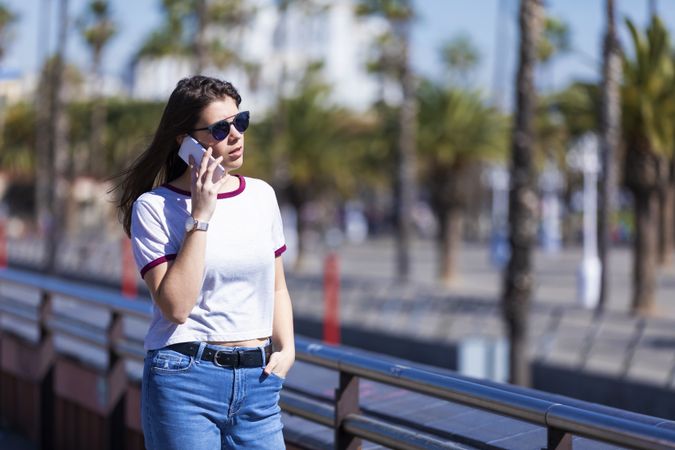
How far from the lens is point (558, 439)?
2.96 metres

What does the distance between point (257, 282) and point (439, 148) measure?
25.8m

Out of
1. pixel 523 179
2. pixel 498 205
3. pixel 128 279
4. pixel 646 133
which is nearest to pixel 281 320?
pixel 523 179

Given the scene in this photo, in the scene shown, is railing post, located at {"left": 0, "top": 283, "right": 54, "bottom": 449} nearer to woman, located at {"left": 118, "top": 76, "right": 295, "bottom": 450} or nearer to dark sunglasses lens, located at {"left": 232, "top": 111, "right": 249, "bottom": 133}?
woman, located at {"left": 118, "top": 76, "right": 295, "bottom": 450}

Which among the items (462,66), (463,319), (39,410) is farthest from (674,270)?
(462,66)

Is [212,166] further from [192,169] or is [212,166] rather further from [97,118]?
[97,118]

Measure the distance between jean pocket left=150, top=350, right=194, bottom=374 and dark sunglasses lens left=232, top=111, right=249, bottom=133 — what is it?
2.07 ft

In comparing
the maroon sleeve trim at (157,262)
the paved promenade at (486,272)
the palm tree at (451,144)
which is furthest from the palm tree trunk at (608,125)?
the maroon sleeve trim at (157,262)

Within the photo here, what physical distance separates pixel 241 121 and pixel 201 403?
2.52 feet

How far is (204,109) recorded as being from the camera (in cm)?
311

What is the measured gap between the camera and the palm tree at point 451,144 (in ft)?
92.6

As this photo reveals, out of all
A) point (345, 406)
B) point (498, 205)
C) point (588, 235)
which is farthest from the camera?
point (498, 205)

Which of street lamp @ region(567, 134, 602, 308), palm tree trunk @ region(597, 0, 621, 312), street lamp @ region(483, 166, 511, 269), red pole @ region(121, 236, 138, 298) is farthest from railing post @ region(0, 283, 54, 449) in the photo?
street lamp @ region(483, 166, 511, 269)

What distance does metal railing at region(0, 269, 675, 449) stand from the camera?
2.95 meters

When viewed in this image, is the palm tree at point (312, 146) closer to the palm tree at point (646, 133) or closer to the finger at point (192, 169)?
the palm tree at point (646, 133)
